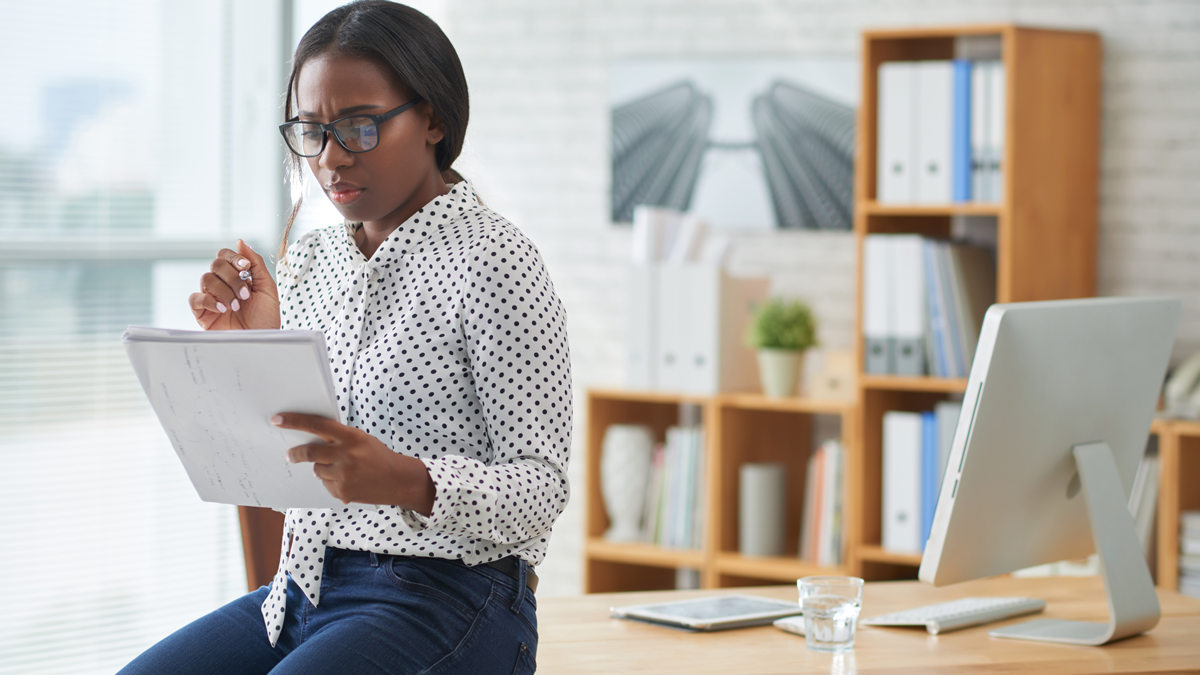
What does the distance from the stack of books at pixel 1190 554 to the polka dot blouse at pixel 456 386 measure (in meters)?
2.10

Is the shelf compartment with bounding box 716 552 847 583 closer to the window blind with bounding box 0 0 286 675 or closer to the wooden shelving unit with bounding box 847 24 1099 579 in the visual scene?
the wooden shelving unit with bounding box 847 24 1099 579

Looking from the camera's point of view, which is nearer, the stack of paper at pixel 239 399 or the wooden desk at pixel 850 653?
the stack of paper at pixel 239 399

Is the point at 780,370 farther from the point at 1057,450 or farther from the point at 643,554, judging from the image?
the point at 1057,450

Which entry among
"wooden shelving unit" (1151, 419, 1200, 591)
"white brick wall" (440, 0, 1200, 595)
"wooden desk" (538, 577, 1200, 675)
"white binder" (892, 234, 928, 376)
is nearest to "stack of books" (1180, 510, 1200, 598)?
"wooden shelving unit" (1151, 419, 1200, 591)

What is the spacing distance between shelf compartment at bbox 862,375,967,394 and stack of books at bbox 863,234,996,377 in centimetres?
2

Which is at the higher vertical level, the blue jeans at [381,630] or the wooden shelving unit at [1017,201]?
the wooden shelving unit at [1017,201]

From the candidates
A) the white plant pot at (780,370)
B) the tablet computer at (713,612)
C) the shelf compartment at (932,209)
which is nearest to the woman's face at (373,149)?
the tablet computer at (713,612)

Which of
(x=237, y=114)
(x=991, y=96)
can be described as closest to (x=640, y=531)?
(x=991, y=96)

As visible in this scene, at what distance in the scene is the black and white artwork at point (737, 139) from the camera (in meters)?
3.57

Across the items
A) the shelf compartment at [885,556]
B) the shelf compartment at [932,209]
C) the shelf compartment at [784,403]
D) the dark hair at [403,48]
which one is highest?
the dark hair at [403,48]

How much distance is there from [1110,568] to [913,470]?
151 cm

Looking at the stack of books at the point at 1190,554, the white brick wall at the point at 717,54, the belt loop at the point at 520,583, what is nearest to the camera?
the belt loop at the point at 520,583

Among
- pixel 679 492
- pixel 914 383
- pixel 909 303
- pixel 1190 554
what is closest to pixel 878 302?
pixel 909 303

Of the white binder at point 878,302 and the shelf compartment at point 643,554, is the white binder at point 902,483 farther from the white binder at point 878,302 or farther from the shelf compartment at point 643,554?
the shelf compartment at point 643,554
